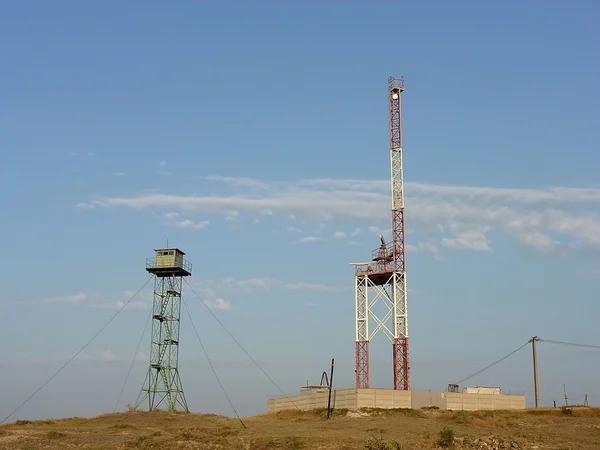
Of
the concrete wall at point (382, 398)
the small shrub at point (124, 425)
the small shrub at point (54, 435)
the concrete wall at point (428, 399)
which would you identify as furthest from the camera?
the concrete wall at point (428, 399)

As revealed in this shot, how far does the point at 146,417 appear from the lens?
290 ft

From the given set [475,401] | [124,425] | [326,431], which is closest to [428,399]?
[475,401]

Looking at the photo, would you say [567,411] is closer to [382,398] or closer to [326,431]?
[382,398]

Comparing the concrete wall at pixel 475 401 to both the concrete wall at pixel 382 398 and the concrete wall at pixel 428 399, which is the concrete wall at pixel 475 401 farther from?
the concrete wall at pixel 382 398

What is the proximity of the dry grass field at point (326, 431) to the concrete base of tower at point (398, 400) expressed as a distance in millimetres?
2320

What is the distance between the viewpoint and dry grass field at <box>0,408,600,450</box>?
2606 inches

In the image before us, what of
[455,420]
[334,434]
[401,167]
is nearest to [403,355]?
[455,420]

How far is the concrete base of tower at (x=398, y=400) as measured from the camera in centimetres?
9388

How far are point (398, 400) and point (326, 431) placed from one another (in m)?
23.6

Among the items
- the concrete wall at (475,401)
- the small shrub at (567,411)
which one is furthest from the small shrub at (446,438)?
the concrete wall at (475,401)

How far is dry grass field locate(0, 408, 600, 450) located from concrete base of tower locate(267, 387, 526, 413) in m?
2.32

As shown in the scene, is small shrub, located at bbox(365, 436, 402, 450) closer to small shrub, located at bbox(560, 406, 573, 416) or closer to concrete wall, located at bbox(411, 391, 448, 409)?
concrete wall, located at bbox(411, 391, 448, 409)

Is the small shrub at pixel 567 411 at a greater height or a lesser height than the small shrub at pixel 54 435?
greater

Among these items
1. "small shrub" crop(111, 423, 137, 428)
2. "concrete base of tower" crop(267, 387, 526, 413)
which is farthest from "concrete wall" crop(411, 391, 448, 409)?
"small shrub" crop(111, 423, 137, 428)
